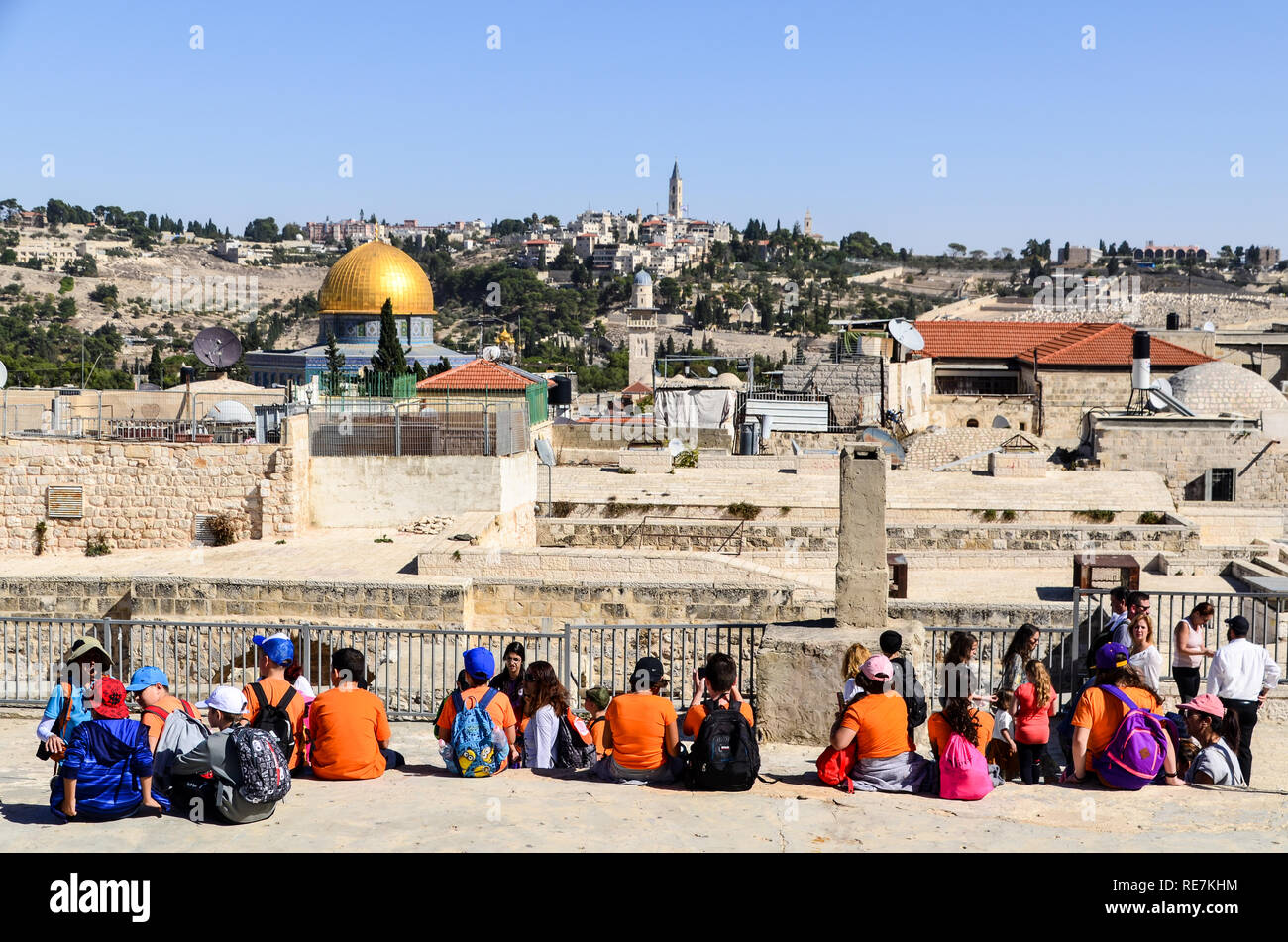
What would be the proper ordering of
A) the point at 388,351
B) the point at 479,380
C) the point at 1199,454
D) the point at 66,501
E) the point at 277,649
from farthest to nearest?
the point at 388,351 < the point at 479,380 < the point at 1199,454 < the point at 66,501 < the point at 277,649

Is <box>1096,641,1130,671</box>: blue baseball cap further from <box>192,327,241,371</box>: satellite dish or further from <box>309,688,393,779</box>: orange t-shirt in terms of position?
<box>192,327,241,371</box>: satellite dish

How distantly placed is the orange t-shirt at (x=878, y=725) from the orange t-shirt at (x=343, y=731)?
2610 mm

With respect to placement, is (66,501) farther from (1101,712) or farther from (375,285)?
(375,285)

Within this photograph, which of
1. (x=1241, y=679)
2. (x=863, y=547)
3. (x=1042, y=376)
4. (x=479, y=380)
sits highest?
(x=1042, y=376)

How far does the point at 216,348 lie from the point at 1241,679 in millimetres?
20420

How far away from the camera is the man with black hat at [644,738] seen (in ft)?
24.8

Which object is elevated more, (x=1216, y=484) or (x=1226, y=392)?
(x=1226, y=392)

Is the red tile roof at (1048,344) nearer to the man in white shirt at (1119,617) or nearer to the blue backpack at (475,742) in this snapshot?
the man in white shirt at (1119,617)

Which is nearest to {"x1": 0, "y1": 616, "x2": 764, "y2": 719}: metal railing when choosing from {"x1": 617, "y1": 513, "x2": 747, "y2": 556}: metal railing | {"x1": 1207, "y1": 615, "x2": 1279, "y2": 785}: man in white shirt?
{"x1": 1207, "y1": 615, "x2": 1279, "y2": 785}: man in white shirt

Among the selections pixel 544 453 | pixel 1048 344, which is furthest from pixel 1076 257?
pixel 544 453

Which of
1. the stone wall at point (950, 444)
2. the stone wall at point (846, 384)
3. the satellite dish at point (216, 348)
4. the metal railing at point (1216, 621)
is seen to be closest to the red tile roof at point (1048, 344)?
the stone wall at point (846, 384)

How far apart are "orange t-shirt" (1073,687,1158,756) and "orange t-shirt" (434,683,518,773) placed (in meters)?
3.18

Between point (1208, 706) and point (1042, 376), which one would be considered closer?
point (1208, 706)

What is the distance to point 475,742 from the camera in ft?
25.1
